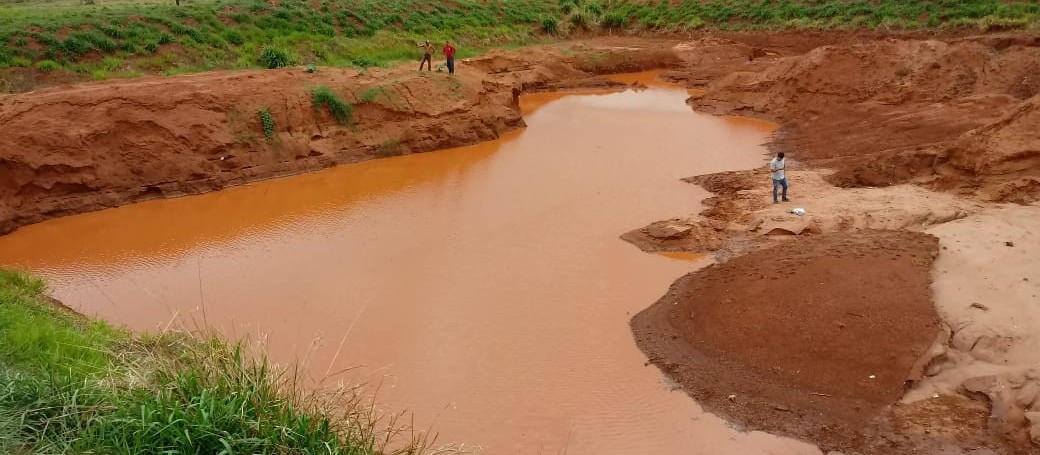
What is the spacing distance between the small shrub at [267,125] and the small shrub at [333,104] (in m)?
1.17

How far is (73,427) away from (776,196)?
1145 cm

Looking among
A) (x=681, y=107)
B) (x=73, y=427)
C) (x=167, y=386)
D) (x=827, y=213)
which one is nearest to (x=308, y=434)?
(x=167, y=386)

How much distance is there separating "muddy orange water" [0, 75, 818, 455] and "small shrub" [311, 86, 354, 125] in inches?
50.6

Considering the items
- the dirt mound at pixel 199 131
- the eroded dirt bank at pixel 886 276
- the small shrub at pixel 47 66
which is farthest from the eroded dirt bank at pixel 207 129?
the eroded dirt bank at pixel 886 276

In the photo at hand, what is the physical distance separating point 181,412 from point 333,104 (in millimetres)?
14004

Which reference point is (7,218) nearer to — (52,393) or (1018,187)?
(52,393)

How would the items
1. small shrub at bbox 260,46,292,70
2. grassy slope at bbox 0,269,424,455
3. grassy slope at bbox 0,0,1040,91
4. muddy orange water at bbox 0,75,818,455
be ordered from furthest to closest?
small shrub at bbox 260,46,292,70 → grassy slope at bbox 0,0,1040,91 → muddy orange water at bbox 0,75,818,455 → grassy slope at bbox 0,269,424,455

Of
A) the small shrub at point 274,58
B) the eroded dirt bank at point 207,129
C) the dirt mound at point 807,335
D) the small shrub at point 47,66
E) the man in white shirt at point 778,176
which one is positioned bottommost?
the dirt mound at point 807,335

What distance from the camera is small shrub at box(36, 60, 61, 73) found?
18.9m

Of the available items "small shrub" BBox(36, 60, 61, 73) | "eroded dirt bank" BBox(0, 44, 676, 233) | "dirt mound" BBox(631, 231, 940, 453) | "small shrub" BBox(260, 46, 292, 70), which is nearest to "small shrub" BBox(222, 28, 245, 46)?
"small shrub" BBox(260, 46, 292, 70)

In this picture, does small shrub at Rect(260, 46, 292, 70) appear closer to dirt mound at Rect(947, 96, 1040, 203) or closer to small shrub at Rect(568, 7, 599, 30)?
small shrub at Rect(568, 7, 599, 30)

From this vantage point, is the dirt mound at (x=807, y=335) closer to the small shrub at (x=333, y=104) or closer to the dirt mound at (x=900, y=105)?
the dirt mound at (x=900, y=105)

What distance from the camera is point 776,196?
13188 millimetres

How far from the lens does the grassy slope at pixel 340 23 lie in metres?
20.2
